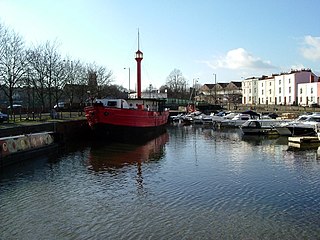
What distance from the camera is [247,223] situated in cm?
1216

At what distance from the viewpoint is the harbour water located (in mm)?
11734

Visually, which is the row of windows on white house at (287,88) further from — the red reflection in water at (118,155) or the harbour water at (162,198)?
the harbour water at (162,198)

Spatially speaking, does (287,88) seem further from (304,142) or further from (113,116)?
(113,116)

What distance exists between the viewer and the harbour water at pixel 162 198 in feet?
38.5

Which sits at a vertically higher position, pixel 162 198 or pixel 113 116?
pixel 113 116

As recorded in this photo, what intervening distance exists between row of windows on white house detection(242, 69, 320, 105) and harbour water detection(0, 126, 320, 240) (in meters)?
75.8

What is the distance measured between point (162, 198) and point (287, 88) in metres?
101

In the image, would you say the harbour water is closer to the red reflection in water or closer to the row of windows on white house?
the red reflection in water

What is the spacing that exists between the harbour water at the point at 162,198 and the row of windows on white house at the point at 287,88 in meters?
75.8

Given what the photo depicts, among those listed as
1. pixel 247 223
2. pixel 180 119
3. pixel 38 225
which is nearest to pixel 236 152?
pixel 247 223

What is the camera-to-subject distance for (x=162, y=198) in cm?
1542

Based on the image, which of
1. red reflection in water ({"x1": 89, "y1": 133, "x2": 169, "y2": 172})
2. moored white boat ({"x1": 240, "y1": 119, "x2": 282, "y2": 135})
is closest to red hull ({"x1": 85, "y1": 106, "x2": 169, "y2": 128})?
red reflection in water ({"x1": 89, "y1": 133, "x2": 169, "y2": 172})

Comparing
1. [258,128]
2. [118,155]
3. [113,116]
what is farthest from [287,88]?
[118,155]

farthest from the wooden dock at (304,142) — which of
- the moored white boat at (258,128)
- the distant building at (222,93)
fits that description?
the distant building at (222,93)
